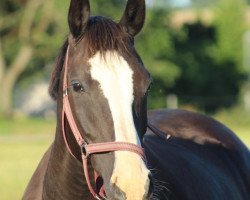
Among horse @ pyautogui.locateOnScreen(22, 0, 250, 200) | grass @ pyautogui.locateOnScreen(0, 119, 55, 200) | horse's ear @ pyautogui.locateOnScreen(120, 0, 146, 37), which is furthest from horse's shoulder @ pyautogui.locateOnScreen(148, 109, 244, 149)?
grass @ pyautogui.locateOnScreen(0, 119, 55, 200)

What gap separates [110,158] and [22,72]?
3843cm

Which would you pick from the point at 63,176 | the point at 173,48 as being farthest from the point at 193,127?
the point at 173,48

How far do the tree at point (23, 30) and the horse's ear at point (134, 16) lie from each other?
3356 centimetres

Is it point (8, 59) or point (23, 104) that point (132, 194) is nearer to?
point (8, 59)

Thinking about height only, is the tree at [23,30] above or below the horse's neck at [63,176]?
below

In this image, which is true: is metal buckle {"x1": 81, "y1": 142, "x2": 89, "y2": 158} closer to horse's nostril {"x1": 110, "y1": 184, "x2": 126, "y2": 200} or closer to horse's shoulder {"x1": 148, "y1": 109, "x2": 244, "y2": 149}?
horse's nostril {"x1": 110, "y1": 184, "x2": 126, "y2": 200}

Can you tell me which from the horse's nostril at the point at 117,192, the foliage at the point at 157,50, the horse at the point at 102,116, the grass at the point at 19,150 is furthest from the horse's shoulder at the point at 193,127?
the foliage at the point at 157,50

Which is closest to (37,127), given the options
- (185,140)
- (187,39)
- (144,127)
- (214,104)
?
(214,104)

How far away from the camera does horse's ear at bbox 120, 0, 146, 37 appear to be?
12.4 ft

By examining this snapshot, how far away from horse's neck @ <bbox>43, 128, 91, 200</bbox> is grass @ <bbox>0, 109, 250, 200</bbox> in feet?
22.6

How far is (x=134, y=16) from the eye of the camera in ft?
12.5

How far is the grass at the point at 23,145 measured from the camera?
1297 centimetres

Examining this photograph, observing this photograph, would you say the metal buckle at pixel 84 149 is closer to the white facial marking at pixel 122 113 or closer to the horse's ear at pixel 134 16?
the white facial marking at pixel 122 113

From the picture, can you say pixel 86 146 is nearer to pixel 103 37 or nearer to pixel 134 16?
pixel 103 37
